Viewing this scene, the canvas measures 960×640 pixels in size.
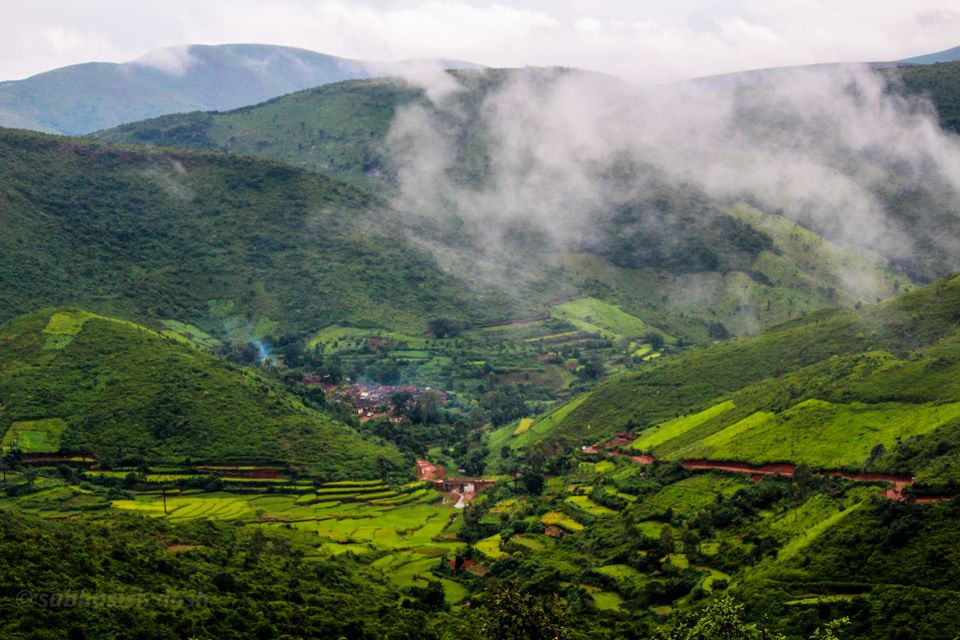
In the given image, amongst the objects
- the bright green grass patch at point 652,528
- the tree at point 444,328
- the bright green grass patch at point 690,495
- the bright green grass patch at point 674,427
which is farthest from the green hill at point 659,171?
the bright green grass patch at point 652,528

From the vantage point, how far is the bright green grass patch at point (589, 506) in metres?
58.4

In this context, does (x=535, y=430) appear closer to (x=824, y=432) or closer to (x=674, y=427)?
(x=674, y=427)

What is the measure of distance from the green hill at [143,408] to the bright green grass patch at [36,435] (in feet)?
0.24

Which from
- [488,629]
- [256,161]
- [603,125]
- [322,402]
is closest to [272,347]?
[322,402]

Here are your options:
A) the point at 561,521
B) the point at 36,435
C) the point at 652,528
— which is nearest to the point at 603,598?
the point at 652,528

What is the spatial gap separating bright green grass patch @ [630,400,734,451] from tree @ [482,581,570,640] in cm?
3330

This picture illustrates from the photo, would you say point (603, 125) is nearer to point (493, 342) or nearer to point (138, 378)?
point (493, 342)

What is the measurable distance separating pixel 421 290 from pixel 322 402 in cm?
4017

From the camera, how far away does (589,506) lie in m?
60.3

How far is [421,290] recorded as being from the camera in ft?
425

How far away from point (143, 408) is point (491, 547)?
3156 centimetres

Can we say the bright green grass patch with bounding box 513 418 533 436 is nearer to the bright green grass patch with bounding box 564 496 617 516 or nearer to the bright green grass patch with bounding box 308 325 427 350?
the bright green grass patch with bounding box 308 325 427 350

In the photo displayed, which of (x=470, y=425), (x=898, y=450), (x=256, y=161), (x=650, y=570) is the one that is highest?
(x=256, y=161)

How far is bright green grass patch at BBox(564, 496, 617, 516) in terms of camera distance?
A: 5844cm
